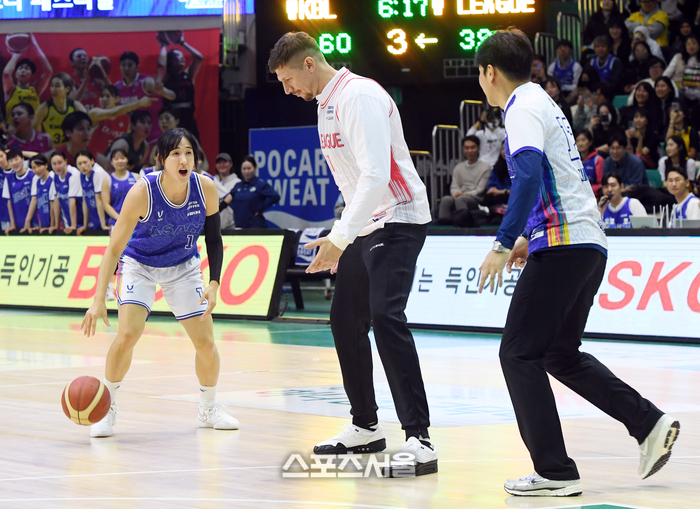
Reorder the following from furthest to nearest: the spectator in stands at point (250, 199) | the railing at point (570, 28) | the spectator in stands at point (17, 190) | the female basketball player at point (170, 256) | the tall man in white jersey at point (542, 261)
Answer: the railing at point (570, 28)
the spectator in stands at point (17, 190)
the spectator in stands at point (250, 199)
the female basketball player at point (170, 256)
the tall man in white jersey at point (542, 261)

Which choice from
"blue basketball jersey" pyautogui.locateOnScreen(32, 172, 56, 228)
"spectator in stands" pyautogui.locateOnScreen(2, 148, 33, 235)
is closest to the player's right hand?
"blue basketball jersey" pyautogui.locateOnScreen(32, 172, 56, 228)

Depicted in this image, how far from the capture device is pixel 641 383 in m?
8.72

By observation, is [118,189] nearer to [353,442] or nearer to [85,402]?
[85,402]

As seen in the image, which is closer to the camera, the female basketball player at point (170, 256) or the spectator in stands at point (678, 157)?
the female basketball player at point (170, 256)

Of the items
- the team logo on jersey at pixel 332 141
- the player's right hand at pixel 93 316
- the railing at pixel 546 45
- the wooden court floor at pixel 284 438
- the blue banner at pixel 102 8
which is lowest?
the wooden court floor at pixel 284 438

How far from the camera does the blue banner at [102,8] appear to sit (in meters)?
23.6

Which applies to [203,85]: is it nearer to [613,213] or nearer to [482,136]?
[482,136]

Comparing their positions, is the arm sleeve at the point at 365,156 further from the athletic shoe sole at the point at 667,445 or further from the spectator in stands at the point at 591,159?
the spectator in stands at the point at 591,159

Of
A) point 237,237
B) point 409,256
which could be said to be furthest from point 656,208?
point 409,256

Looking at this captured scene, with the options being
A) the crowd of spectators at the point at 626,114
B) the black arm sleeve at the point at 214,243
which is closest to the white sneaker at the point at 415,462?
the black arm sleeve at the point at 214,243

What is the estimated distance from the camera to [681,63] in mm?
18172

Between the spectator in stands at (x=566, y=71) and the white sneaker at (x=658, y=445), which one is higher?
the spectator in stands at (x=566, y=71)

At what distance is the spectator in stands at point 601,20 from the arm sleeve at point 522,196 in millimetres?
16094

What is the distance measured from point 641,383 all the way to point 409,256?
13.6 feet
